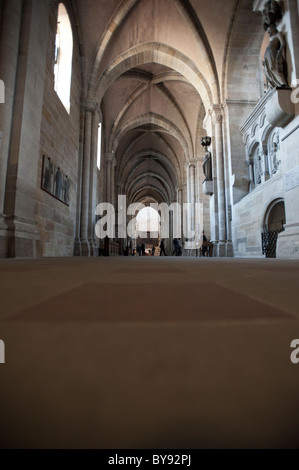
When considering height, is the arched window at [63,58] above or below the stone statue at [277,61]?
above

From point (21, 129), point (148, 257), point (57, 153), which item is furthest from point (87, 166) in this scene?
point (21, 129)

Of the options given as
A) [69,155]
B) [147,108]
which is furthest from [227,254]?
[147,108]

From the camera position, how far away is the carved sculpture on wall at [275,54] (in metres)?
4.55

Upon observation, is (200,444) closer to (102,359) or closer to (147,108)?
(102,359)

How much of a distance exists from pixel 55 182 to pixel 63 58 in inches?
156

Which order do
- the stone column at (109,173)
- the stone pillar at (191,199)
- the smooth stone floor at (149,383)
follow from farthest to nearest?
1. the stone pillar at (191,199)
2. the stone column at (109,173)
3. the smooth stone floor at (149,383)

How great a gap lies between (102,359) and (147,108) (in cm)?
1599

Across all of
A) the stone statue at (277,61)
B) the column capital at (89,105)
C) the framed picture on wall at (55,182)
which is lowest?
the framed picture on wall at (55,182)

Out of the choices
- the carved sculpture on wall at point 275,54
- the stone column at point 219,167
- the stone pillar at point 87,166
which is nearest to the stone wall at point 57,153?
the stone pillar at point 87,166

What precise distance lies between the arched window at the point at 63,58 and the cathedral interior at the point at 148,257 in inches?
1.6

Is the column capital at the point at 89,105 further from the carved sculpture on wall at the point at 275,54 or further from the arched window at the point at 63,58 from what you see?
the carved sculpture on wall at the point at 275,54

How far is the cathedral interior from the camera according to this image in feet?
1.00

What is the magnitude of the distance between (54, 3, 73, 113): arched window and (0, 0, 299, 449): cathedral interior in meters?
0.04

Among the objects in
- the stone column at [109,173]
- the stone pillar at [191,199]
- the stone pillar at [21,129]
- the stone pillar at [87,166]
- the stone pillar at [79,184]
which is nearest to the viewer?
the stone pillar at [21,129]
